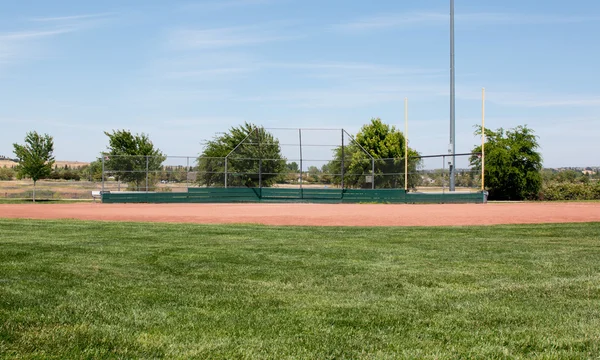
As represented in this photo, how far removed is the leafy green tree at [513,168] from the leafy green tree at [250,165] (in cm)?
1412

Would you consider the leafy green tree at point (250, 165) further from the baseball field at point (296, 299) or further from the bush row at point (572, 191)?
the baseball field at point (296, 299)

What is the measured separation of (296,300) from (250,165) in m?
31.2

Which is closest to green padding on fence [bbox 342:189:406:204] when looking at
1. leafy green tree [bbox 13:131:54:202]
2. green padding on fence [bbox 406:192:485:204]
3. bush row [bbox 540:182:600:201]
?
green padding on fence [bbox 406:192:485:204]

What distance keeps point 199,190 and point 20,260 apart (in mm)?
26548

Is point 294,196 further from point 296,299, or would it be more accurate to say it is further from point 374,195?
point 296,299

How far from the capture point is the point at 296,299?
246 inches

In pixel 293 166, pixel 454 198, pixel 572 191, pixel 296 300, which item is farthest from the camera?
pixel 572 191

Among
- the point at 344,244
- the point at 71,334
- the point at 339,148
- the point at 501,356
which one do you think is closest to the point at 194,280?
the point at 71,334

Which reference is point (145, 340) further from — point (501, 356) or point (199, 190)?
point (199, 190)

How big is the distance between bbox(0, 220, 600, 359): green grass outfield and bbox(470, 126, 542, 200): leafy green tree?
91.1 ft

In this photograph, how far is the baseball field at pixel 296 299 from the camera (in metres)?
4.45

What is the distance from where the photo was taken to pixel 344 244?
11953 mm

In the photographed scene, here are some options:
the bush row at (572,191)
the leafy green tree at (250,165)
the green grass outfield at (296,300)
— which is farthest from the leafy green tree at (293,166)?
the green grass outfield at (296,300)

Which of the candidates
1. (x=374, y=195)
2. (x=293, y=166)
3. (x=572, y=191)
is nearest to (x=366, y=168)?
(x=374, y=195)
